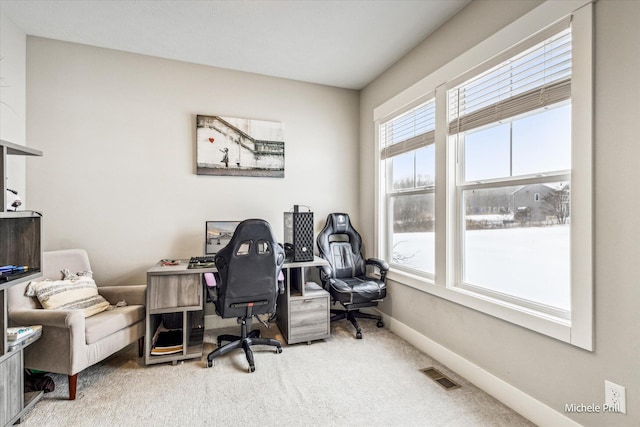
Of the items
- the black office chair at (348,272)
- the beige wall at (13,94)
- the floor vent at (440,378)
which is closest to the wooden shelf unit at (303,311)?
the black office chair at (348,272)

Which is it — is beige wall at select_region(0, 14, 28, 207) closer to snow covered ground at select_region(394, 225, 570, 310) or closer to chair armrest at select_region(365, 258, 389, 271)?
chair armrest at select_region(365, 258, 389, 271)

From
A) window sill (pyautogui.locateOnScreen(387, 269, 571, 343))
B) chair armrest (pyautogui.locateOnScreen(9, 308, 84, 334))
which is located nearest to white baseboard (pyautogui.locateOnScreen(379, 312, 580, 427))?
window sill (pyautogui.locateOnScreen(387, 269, 571, 343))

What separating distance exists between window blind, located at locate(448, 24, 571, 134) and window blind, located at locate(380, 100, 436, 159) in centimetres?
29

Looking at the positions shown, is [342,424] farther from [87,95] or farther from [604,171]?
[87,95]

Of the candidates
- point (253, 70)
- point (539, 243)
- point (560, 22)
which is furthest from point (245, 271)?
point (560, 22)

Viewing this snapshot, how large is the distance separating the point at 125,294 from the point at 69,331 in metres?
0.66

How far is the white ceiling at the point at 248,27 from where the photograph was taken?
7.52 feet

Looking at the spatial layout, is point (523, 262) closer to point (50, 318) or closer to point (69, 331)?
point (69, 331)

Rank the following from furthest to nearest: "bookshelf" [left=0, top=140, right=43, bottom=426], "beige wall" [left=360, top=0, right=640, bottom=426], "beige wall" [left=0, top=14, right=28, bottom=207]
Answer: "beige wall" [left=0, top=14, right=28, bottom=207]
"bookshelf" [left=0, top=140, right=43, bottom=426]
"beige wall" [left=360, top=0, right=640, bottom=426]

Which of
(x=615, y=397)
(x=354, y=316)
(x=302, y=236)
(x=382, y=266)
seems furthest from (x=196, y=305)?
(x=615, y=397)

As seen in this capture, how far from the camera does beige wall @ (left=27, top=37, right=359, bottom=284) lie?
2.75 metres

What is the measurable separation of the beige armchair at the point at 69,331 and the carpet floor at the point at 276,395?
0.75 ft

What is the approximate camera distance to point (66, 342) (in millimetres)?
1974

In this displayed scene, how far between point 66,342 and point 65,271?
2.53 feet
